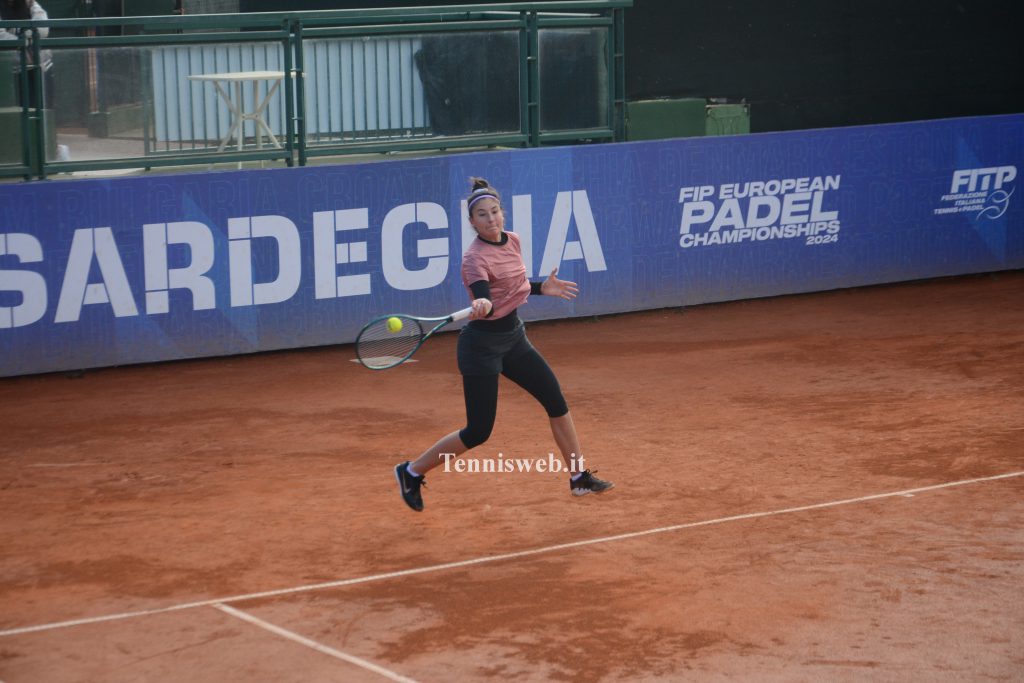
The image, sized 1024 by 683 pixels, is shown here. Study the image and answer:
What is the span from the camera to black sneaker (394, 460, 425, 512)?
336 inches

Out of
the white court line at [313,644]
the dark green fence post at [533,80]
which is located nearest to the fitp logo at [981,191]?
the dark green fence post at [533,80]

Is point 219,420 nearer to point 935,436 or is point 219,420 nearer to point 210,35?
point 210,35

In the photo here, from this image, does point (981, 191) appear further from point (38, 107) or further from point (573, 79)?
point (38, 107)

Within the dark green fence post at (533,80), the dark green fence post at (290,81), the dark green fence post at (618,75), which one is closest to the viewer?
the dark green fence post at (290,81)

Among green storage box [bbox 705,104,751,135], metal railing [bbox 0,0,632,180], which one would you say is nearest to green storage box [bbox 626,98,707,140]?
green storage box [bbox 705,104,751,135]

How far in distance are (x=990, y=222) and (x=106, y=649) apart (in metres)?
13.4

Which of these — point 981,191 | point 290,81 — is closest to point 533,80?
point 290,81

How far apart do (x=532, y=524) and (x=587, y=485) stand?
1.65 ft

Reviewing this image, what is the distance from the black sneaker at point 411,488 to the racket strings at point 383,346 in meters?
0.73

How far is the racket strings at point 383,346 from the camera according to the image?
8.19 metres

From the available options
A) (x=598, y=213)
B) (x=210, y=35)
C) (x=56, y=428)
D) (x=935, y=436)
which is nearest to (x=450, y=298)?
(x=598, y=213)
